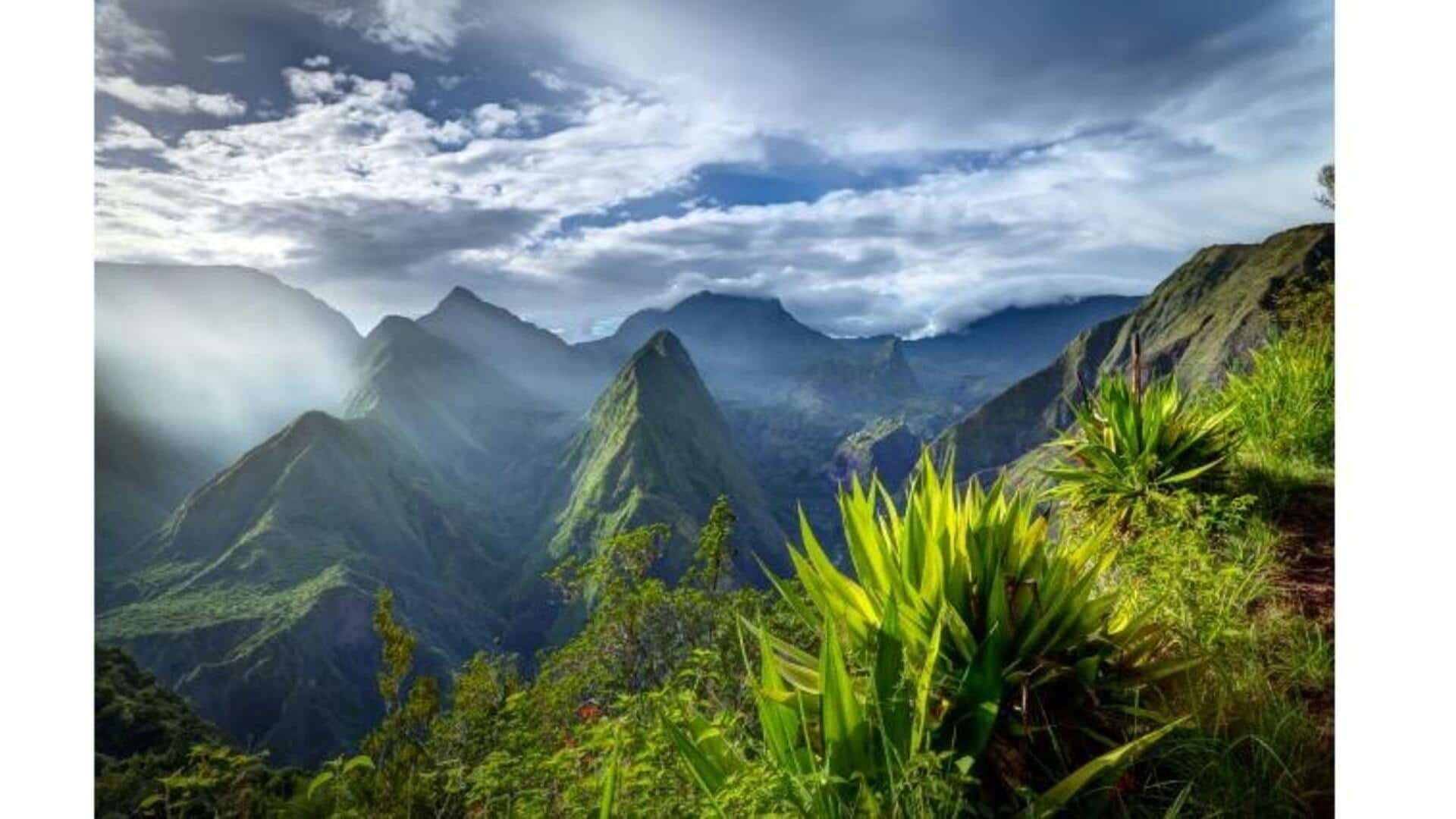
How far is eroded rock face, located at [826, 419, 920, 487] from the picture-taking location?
88.5 meters

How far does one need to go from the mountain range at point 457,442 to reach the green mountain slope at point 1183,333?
19 centimetres

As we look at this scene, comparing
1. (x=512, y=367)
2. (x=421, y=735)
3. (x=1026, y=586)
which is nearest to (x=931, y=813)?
(x=1026, y=586)

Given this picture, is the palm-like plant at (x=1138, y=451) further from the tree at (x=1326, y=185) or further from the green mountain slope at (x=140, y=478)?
the green mountain slope at (x=140, y=478)

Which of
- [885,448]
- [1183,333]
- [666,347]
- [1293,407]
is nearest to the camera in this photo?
[1293,407]

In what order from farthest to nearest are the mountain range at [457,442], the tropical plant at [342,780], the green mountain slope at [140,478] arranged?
the mountain range at [457,442]
the green mountain slope at [140,478]
the tropical plant at [342,780]

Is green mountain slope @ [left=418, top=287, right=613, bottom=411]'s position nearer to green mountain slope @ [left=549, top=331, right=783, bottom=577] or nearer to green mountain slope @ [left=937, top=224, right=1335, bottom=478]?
green mountain slope @ [left=549, top=331, right=783, bottom=577]

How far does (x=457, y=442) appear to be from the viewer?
107m

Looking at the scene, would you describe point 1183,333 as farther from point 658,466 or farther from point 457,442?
point 457,442

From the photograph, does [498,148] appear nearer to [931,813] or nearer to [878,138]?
[878,138]

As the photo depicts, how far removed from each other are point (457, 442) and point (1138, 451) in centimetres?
10867

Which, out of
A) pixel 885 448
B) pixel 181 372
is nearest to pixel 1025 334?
pixel 181 372

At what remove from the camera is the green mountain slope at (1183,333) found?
6.53 meters

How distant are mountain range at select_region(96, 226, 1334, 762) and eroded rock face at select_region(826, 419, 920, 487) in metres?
0.43

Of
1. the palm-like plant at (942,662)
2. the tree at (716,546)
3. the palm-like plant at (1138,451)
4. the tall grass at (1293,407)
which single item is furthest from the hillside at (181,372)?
the tall grass at (1293,407)
